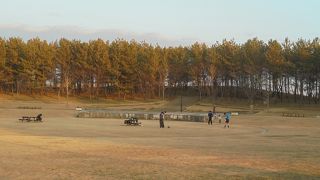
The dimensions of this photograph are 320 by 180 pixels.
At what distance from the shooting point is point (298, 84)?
9706 cm

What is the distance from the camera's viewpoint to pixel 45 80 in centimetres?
10775

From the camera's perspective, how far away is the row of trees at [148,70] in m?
97.9

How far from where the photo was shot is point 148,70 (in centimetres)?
10962

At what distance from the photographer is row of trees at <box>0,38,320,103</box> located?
9788cm

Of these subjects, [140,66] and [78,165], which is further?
[140,66]

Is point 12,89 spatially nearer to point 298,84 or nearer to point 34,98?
point 34,98

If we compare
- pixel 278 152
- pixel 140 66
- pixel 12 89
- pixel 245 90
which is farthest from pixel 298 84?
pixel 278 152

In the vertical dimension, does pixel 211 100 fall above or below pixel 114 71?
below

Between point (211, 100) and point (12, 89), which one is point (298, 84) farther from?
point (12, 89)

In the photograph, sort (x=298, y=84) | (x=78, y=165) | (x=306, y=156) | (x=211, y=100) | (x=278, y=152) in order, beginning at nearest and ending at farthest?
(x=78, y=165)
(x=306, y=156)
(x=278, y=152)
(x=298, y=84)
(x=211, y=100)

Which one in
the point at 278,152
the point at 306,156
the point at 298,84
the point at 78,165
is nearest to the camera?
the point at 78,165

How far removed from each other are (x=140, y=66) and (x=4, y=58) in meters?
30.1

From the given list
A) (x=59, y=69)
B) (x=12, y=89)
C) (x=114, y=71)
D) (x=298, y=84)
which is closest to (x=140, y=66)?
(x=114, y=71)

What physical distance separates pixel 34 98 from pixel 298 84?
55267 millimetres
